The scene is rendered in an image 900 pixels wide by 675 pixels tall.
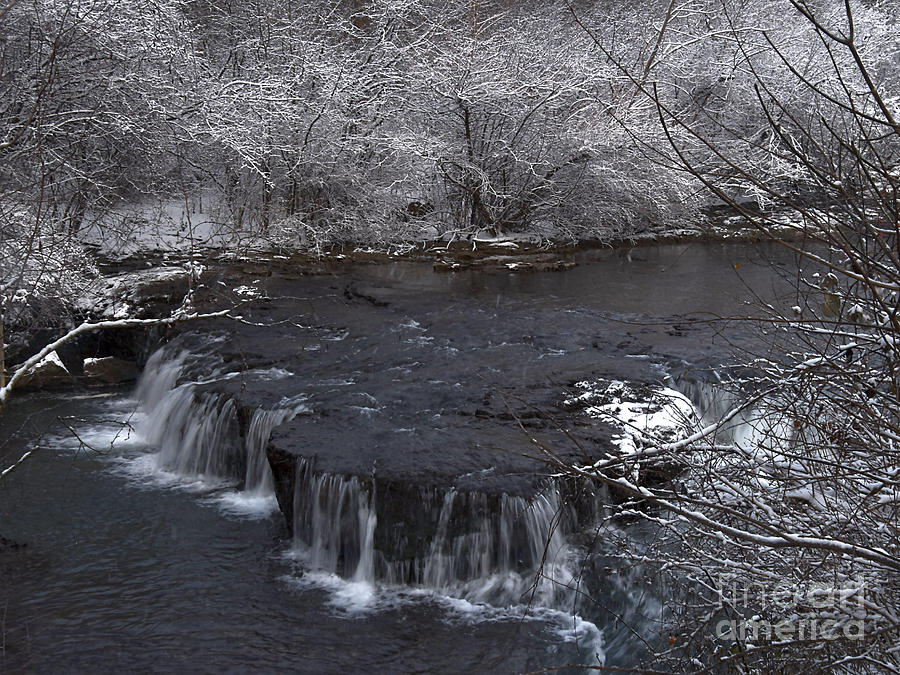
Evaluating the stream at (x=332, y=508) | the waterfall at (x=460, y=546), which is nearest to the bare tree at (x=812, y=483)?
the stream at (x=332, y=508)

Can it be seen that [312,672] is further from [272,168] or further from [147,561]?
[272,168]

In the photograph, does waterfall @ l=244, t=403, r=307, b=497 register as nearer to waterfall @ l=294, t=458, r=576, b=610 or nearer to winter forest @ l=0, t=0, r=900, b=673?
winter forest @ l=0, t=0, r=900, b=673

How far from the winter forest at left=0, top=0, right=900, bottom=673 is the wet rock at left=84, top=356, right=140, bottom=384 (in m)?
0.04

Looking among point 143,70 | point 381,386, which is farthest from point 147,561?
point 143,70

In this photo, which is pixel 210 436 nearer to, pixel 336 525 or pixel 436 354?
pixel 336 525

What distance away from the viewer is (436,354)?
30.5 ft

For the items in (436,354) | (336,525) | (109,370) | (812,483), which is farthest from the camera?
(109,370)

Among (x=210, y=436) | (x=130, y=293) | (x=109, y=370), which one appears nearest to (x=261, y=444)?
(x=210, y=436)

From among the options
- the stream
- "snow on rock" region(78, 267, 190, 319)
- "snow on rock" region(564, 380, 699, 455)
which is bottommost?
the stream

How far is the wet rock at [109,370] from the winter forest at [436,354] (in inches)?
1.6

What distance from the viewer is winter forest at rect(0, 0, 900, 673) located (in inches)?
115

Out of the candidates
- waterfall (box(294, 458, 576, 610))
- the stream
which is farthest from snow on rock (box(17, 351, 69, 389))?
waterfall (box(294, 458, 576, 610))

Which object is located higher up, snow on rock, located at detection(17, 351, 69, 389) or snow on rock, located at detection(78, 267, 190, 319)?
snow on rock, located at detection(78, 267, 190, 319)

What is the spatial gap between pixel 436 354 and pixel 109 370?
478cm
